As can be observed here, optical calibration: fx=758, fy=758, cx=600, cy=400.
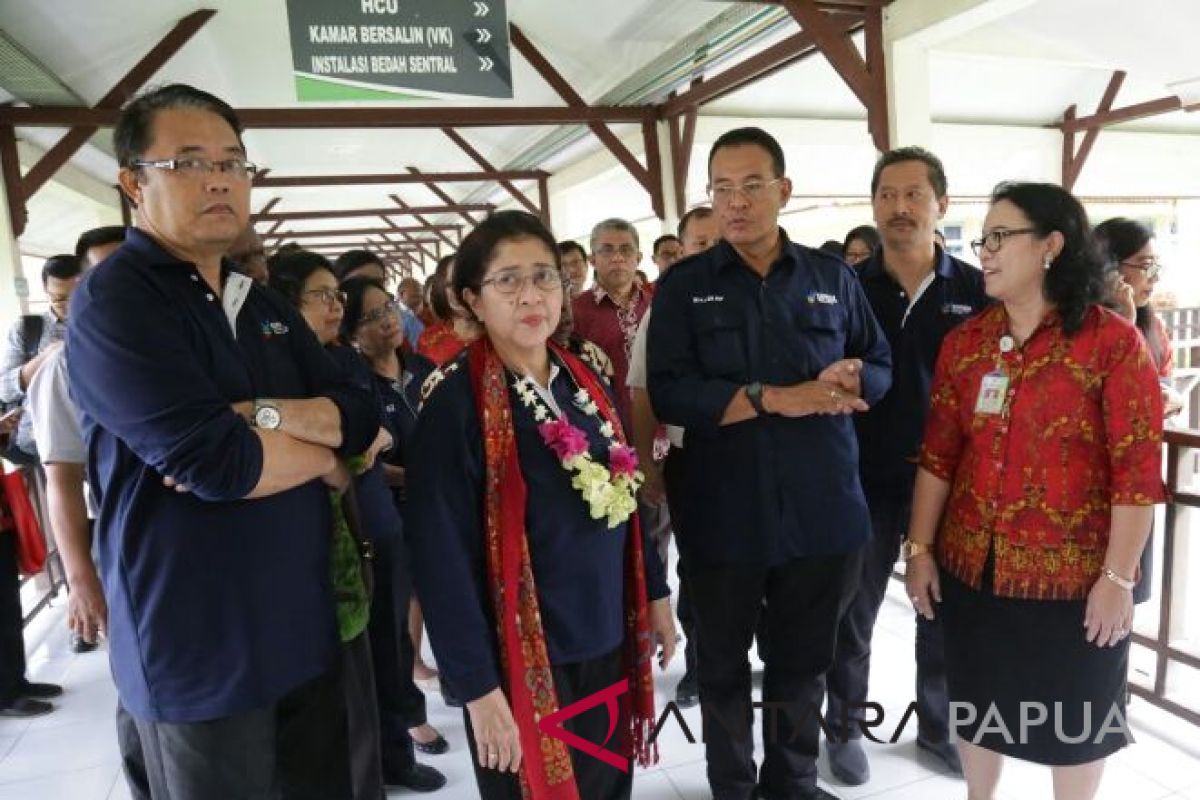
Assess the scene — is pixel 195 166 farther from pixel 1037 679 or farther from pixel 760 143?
pixel 1037 679

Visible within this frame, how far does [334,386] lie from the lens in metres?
1.46

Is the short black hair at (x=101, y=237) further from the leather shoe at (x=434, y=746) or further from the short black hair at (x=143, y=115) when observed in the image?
the leather shoe at (x=434, y=746)

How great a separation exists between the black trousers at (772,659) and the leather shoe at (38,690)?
2576 mm

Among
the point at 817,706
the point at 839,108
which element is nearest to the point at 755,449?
the point at 817,706

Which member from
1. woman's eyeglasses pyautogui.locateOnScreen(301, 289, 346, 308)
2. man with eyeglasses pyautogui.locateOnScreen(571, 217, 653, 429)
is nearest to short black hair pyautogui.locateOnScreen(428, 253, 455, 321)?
woman's eyeglasses pyautogui.locateOnScreen(301, 289, 346, 308)

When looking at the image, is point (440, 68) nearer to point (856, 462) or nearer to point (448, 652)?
point (856, 462)

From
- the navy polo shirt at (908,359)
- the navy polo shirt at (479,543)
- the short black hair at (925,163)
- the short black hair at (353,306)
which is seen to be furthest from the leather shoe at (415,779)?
the short black hair at (925,163)

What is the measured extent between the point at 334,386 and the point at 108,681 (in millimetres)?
2431

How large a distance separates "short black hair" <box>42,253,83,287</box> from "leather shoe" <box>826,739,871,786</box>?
3.11 metres

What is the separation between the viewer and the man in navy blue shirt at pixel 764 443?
1753 millimetres

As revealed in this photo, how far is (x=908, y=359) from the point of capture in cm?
211

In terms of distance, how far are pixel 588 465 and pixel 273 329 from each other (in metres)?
0.63

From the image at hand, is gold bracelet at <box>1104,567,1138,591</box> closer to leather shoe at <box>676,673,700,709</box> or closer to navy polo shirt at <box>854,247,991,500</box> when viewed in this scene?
navy polo shirt at <box>854,247,991,500</box>

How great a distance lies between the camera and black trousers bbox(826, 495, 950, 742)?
219cm
